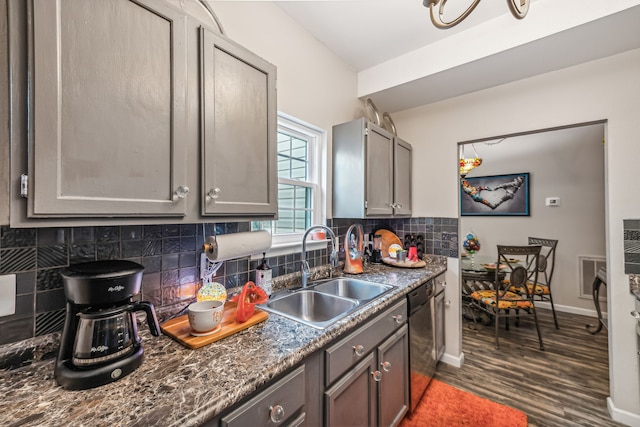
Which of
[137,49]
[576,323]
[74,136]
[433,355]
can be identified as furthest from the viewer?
[576,323]

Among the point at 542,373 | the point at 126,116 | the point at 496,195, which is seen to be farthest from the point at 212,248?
the point at 496,195

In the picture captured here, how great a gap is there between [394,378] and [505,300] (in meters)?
2.10

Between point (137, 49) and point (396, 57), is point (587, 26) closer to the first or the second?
point (396, 57)

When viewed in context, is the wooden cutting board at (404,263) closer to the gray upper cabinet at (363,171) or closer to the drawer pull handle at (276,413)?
the gray upper cabinet at (363,171)

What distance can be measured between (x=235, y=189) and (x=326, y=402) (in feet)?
3.06

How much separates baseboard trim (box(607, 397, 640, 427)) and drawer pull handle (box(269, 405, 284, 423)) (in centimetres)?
242

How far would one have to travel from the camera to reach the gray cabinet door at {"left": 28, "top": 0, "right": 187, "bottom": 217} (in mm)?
631

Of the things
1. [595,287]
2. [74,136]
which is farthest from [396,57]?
[595,287]

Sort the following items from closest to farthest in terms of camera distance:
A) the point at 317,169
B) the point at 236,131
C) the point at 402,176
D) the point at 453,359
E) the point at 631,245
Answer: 1. the point at 236,131
2. the point at 631,245
3. the point at 317,169
4. the point at 453,359
5. the point at 402,176

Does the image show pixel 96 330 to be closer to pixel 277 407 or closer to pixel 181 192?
pixel 181 192

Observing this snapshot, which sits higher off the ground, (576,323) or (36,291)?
(36,291)

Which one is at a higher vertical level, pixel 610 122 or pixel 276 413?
pixel 610 122

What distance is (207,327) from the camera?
0.97m

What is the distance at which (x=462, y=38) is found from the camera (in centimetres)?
191
